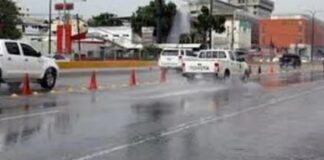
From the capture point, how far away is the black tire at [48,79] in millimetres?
26984

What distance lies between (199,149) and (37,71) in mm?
16311

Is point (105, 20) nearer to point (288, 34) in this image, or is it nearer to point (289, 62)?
point (288, 34)

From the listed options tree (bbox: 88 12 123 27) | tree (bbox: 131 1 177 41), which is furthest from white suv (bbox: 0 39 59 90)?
tree (bbox: 88 12 123 27)

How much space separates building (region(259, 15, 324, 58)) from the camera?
538 ft

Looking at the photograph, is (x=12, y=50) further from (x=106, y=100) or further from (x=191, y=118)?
(x=191, y=118)

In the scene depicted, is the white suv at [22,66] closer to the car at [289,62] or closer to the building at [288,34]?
the car at [289,62]

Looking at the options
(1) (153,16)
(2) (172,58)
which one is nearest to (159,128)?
(2) (172,58)

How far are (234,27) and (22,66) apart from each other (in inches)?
5226

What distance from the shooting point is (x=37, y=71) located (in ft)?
86.7

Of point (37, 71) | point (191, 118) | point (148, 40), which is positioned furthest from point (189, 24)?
point (191, 118)

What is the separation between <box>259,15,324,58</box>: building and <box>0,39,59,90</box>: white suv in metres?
137

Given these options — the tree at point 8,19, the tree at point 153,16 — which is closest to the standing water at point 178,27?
the tree at point 153,16

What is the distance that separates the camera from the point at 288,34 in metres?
170

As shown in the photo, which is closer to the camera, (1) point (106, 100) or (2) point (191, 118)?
(2) point (191, 118)
